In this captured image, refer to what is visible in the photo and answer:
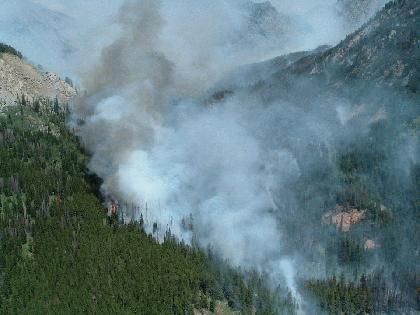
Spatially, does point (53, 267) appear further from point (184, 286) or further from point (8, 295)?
point (184, 286)

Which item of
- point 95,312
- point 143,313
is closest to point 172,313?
point 143,313

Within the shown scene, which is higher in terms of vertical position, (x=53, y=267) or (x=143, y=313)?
(x=53, y=267)

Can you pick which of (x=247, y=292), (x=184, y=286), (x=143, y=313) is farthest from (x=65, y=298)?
(x=247, y=292)

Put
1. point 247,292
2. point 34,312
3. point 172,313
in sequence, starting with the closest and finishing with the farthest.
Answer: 1. point 34,312
2. point 172,313
3. point 247,292

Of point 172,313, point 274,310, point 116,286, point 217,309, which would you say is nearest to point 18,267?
point 116,286

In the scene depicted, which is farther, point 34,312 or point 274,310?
point 274,310

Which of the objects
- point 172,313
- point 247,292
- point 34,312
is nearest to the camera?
point 34,312

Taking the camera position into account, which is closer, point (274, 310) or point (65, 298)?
point (65, 298)

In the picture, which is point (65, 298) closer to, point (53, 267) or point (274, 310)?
point (53, 267)

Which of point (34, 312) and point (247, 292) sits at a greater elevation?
point (247, 292)
